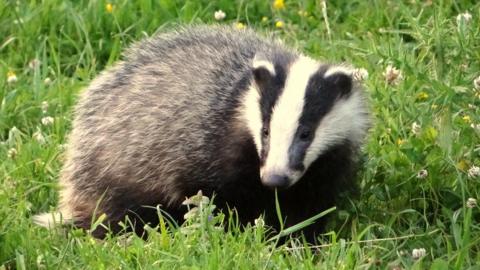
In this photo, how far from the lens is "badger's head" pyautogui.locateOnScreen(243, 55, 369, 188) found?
5230 mm

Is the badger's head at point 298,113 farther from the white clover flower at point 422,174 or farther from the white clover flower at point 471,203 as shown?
the white clover flower at point 471,203

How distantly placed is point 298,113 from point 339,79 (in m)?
0.31

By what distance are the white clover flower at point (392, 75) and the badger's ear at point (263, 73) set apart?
867mm

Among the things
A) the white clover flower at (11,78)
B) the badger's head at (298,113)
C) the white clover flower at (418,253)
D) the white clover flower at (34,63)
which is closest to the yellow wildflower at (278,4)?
the white clover flower at (34,63)

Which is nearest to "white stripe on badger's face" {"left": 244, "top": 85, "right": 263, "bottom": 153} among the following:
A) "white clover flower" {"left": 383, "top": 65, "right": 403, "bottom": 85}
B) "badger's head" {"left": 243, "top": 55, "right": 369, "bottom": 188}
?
"badger's head" {"left": 243, "top": 55, "right": 369, "bottom": 188}

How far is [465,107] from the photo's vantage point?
5.88 m

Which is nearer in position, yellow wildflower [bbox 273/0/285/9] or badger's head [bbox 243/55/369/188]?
badger's head [bbox 243/55/369/188]

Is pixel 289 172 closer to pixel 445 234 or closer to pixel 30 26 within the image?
pixel 445 234

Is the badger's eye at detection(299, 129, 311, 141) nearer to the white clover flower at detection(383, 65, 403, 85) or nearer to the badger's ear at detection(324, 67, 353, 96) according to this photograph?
the badger's ear at detection(324, 67, 353, 96)

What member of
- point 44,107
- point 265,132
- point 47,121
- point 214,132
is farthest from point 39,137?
point 265,132

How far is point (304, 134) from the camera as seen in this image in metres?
5.31

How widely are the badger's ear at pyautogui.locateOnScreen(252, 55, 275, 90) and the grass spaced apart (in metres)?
0.62

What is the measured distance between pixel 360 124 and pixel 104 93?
129 cm

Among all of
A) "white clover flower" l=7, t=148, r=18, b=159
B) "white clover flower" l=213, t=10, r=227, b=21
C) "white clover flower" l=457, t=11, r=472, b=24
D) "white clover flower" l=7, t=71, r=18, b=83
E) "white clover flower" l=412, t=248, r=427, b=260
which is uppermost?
"white clover flower" l=457, t=11, r=472, b=24
